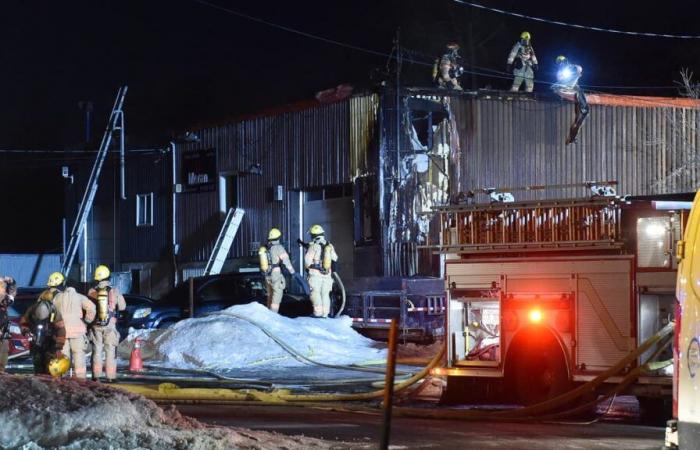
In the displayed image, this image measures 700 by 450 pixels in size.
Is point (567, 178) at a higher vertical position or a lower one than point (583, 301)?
higher

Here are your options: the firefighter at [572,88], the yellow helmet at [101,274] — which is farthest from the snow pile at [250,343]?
the firefighter at [572,88]

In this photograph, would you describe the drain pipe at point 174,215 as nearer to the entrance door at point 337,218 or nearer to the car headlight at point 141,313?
the entrance door at point 337,218

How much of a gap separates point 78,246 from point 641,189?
63.3 ft

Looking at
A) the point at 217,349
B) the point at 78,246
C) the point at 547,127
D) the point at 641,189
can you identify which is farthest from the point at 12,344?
the point at 78,246

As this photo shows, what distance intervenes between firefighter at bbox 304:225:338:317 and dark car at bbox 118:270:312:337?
1.08 meters

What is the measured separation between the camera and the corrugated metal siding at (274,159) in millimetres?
25031

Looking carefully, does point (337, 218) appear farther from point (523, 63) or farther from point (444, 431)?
point (444, 431)

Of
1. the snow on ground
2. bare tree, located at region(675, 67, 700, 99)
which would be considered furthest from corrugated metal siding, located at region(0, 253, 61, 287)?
the snow on ground

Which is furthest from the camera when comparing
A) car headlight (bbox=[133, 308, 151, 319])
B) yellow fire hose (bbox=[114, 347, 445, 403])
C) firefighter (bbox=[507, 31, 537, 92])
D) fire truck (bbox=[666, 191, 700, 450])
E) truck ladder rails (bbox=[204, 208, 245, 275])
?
truck ladder rails (bbox=[204, 208, 245, 275])

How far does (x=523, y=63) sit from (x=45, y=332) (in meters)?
14.4

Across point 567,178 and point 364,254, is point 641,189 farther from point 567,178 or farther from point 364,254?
point 364,254

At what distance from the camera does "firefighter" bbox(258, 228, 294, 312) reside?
18719mm

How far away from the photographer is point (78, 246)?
34.9 meters

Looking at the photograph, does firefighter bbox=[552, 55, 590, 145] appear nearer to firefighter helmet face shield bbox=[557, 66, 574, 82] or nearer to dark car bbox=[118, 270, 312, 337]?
firefighter helmet face shield bbox=[557, 66, 574, 82]
